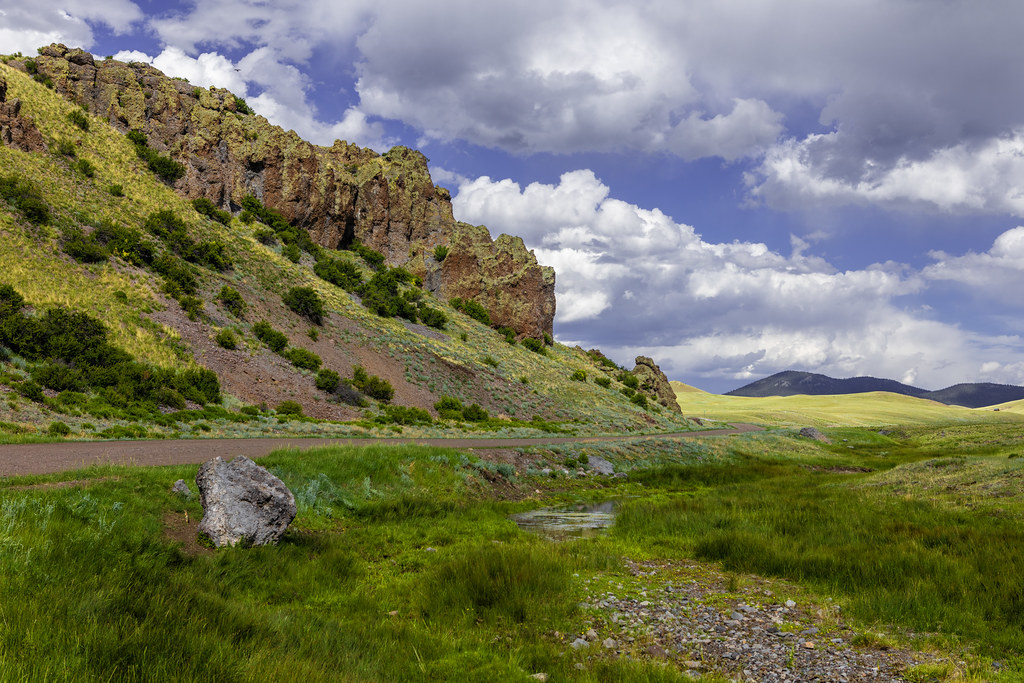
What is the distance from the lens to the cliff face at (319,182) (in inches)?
2986

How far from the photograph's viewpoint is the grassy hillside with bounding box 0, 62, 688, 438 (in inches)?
1521

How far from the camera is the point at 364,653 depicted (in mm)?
7707

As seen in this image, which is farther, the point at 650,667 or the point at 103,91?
the point at 103,91

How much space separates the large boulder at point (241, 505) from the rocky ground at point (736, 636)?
23.7 feet

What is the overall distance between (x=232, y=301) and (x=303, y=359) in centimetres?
993

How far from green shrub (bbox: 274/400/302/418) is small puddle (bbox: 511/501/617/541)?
→ 25789mm

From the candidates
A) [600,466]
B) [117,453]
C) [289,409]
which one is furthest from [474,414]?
[117,453]

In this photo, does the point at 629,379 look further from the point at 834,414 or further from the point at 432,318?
the point at 834,414

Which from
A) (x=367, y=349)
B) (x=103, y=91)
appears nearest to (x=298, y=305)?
(x=367, y=349)

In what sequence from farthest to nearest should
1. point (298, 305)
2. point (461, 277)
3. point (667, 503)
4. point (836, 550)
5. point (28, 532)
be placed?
point (461, 277), point (298, 305), point (667, 503), point (836, 550), point (28, 532)

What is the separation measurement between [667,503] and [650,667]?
48.1 ft

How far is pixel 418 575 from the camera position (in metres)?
11.8

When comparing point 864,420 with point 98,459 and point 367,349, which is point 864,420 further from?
point 98,459

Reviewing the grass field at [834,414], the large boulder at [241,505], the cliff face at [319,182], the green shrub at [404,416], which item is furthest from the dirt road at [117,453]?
the grass field at [834,414]
